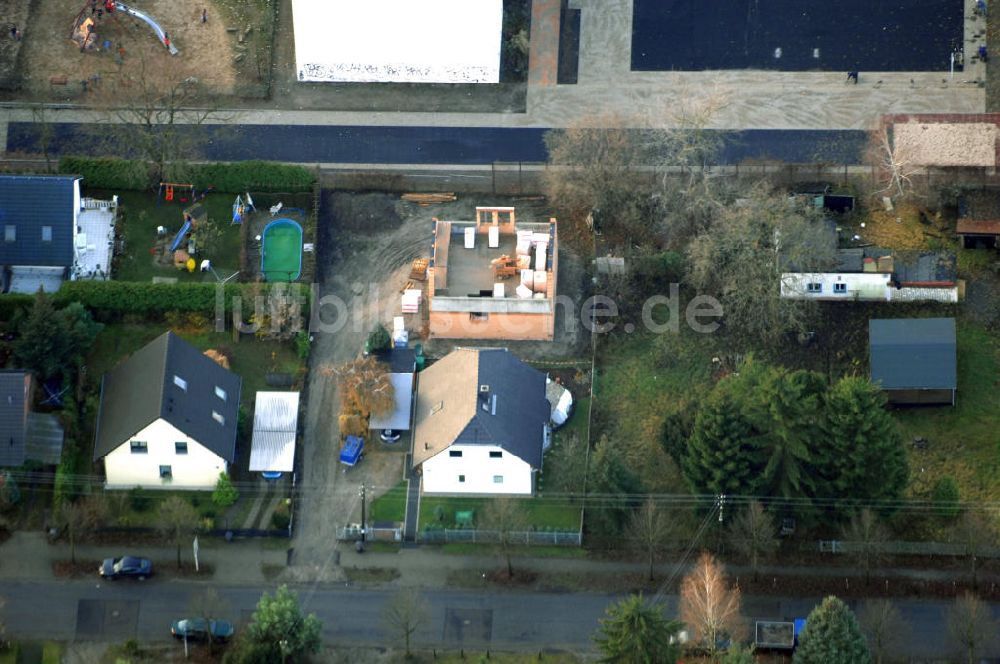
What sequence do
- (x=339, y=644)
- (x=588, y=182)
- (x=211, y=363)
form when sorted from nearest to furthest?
(x=339, y=644) < (x=211, y=363) < (x=588, y=182)

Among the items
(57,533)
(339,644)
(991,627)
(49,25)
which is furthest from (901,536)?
(49,25)

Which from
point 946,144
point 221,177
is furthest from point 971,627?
point 221,177

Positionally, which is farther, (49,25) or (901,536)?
(49,25)

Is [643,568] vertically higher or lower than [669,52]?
lower

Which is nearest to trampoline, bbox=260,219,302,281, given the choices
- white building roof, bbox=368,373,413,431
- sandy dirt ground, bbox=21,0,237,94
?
white building roof, bbox=368,373,413,431

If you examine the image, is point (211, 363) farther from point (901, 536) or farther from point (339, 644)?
point (901, 536)

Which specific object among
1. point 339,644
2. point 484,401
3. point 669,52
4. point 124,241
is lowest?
point 339,644

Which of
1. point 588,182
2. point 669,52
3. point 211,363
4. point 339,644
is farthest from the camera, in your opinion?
point 669,52
